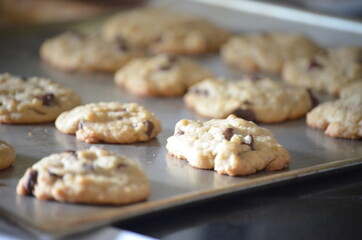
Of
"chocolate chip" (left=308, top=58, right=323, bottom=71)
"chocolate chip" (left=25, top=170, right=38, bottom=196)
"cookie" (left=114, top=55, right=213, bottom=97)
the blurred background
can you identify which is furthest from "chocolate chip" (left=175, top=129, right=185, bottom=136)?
the blurred background

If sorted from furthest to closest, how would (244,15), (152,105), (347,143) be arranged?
(244,15), (152,105), (347,143)

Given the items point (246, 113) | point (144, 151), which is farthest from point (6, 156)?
point (246, 113)

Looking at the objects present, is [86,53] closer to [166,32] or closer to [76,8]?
[166,32]

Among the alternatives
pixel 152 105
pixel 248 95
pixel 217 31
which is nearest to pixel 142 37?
pixel 217 31

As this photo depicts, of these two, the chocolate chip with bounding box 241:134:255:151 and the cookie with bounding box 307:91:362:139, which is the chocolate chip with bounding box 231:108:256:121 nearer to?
the cookie with bounding box 307:91:362:139

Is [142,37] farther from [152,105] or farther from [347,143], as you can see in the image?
[347,143]

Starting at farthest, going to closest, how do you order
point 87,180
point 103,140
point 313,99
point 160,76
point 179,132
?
point 160,76 → point 313,99 → point 103,140 → point 179,132 → point 87,180
